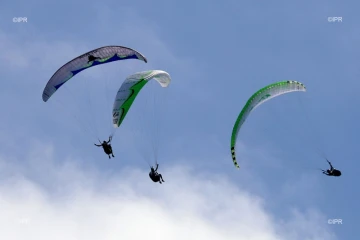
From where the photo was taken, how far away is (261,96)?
45.7 metres

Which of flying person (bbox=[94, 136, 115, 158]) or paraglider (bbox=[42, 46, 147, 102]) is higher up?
paraglider (bbox=[42, 46, 147, 102])

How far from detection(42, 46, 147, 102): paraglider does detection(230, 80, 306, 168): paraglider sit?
7303 millimetres

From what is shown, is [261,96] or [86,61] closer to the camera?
[261,96]

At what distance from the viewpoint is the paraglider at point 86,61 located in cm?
4662

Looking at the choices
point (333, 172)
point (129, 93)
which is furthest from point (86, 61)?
point (333, 172)

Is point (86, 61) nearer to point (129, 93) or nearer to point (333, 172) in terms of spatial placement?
point (129, 93)

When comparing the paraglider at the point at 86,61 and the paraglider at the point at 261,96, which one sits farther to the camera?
the paraglider at the point at 86,61

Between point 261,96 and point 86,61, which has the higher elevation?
point 86,61

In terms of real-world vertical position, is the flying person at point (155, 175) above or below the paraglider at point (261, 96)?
below

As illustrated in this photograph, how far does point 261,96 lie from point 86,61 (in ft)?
39.0

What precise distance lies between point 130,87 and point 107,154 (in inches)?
191

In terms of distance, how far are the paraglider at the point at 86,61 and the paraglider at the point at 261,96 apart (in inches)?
288

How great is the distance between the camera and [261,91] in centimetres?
4556

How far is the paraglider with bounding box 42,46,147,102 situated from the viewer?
46.6m
